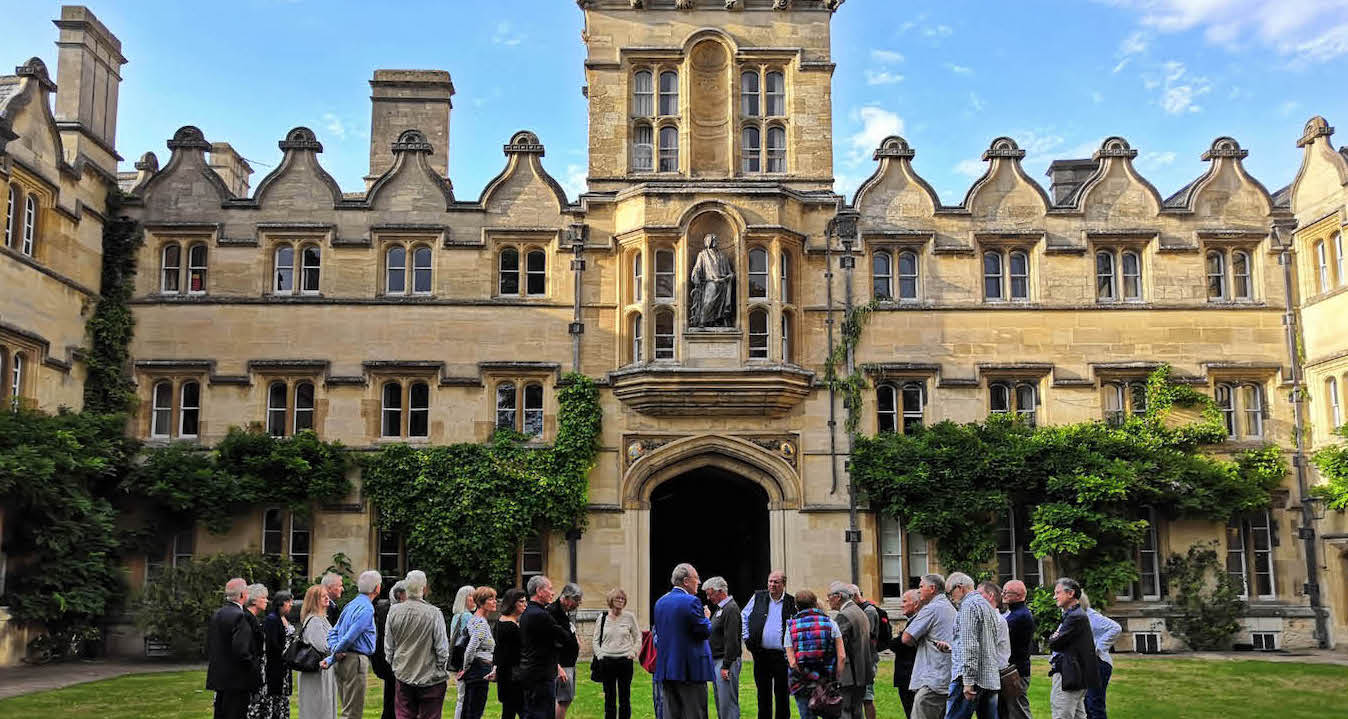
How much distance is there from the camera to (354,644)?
11492mm

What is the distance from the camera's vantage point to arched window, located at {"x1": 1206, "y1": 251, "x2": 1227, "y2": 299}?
2575 centimetres

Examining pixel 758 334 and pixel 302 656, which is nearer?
pixel 302 656

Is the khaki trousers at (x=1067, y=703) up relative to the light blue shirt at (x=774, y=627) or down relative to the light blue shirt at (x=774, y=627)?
down

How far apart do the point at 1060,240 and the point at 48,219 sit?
19.7 m

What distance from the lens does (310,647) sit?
10.9m

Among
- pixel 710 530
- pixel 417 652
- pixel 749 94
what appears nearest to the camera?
pixel 417 652

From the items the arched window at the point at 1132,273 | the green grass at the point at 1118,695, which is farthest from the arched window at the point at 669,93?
the green grass at the point at 1118,695

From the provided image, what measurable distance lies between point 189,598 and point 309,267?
7.07m

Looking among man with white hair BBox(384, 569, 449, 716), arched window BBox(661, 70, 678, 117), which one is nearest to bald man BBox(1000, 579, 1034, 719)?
man with white hair BBox(384, 569, 449, 716)

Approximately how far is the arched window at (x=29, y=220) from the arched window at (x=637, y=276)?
11037 mm

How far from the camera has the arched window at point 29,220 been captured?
21812 millimetres

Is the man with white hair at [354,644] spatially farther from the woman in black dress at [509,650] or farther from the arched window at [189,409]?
the arched window at [189,409]

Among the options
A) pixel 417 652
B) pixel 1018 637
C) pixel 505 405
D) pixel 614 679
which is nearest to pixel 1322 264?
pixel 505 405

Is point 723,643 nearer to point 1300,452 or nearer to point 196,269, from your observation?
point 196,269
